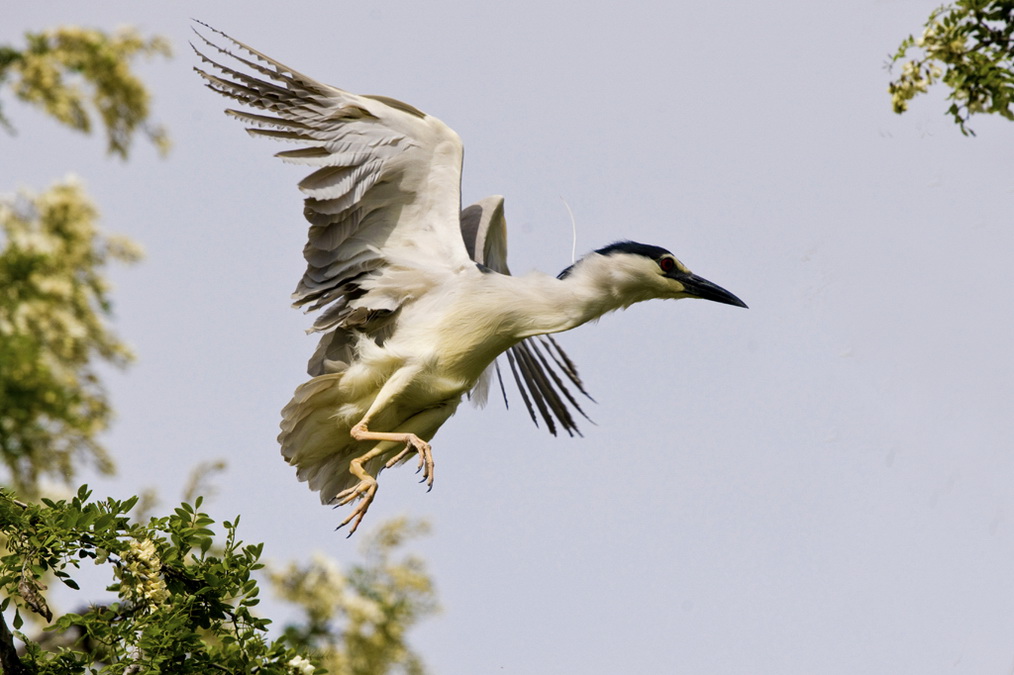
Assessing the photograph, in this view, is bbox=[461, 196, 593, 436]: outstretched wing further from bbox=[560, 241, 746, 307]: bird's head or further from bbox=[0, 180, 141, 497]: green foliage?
bbox=[0, 180, 141, 497]: green foliage

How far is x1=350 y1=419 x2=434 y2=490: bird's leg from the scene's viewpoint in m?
4.36

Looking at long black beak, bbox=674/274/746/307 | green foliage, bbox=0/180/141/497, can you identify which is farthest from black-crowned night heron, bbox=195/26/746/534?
green foliage, bbox=0/180/141/497

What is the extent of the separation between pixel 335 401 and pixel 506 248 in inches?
63.6

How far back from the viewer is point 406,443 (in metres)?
4.58

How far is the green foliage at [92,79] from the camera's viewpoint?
35.7ft

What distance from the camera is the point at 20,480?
923 centimetres

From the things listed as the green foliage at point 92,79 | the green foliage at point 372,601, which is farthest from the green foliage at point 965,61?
the green foliage at point 92,79

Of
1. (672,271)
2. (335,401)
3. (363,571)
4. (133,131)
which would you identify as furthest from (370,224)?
(133,131)

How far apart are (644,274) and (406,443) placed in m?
1.25

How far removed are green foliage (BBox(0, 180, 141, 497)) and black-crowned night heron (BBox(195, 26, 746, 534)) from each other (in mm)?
4827

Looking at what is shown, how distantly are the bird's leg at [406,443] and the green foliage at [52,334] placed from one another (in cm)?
510

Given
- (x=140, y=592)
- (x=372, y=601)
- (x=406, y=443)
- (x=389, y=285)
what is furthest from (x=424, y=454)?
(x=372, y=601)

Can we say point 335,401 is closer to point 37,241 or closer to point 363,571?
point 363,571

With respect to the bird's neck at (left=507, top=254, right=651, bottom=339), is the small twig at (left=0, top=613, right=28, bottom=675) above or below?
below
